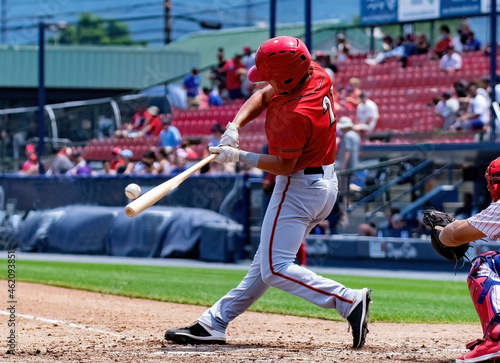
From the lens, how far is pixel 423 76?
18344 millimetres

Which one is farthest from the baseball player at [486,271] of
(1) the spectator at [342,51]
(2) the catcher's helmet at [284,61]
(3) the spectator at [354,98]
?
(1) the spectator at [342,51]

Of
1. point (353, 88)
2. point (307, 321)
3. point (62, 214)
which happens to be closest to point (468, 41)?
point (353, 88)

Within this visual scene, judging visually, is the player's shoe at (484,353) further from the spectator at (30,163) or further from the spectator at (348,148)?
the spectator at (30,163)

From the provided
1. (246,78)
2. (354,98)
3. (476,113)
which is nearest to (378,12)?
(246,78)

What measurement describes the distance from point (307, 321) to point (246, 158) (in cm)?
233

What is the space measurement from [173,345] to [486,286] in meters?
1.99

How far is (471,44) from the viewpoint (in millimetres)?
19703

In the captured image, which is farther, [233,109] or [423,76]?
[233,109]

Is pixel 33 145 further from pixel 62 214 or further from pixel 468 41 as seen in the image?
pixel 468 41

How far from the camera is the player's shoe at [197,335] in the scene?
17.2 ft

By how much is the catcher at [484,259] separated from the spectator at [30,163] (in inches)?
548

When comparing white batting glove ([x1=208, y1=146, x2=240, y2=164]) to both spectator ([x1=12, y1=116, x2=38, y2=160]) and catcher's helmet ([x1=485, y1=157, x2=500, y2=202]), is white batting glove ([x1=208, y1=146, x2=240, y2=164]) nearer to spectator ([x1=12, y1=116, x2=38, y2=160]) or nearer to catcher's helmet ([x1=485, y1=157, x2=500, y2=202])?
catcher's helmet ([x1=485, y1=157, x2=500, y2=202])

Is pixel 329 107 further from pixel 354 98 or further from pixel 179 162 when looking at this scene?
pixel 354 98

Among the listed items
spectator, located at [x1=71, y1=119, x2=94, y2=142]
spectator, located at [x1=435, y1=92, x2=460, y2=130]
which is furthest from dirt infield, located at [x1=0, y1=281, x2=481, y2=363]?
spectator, located at [x1=71, y1=119, x2=94, y2=142]
